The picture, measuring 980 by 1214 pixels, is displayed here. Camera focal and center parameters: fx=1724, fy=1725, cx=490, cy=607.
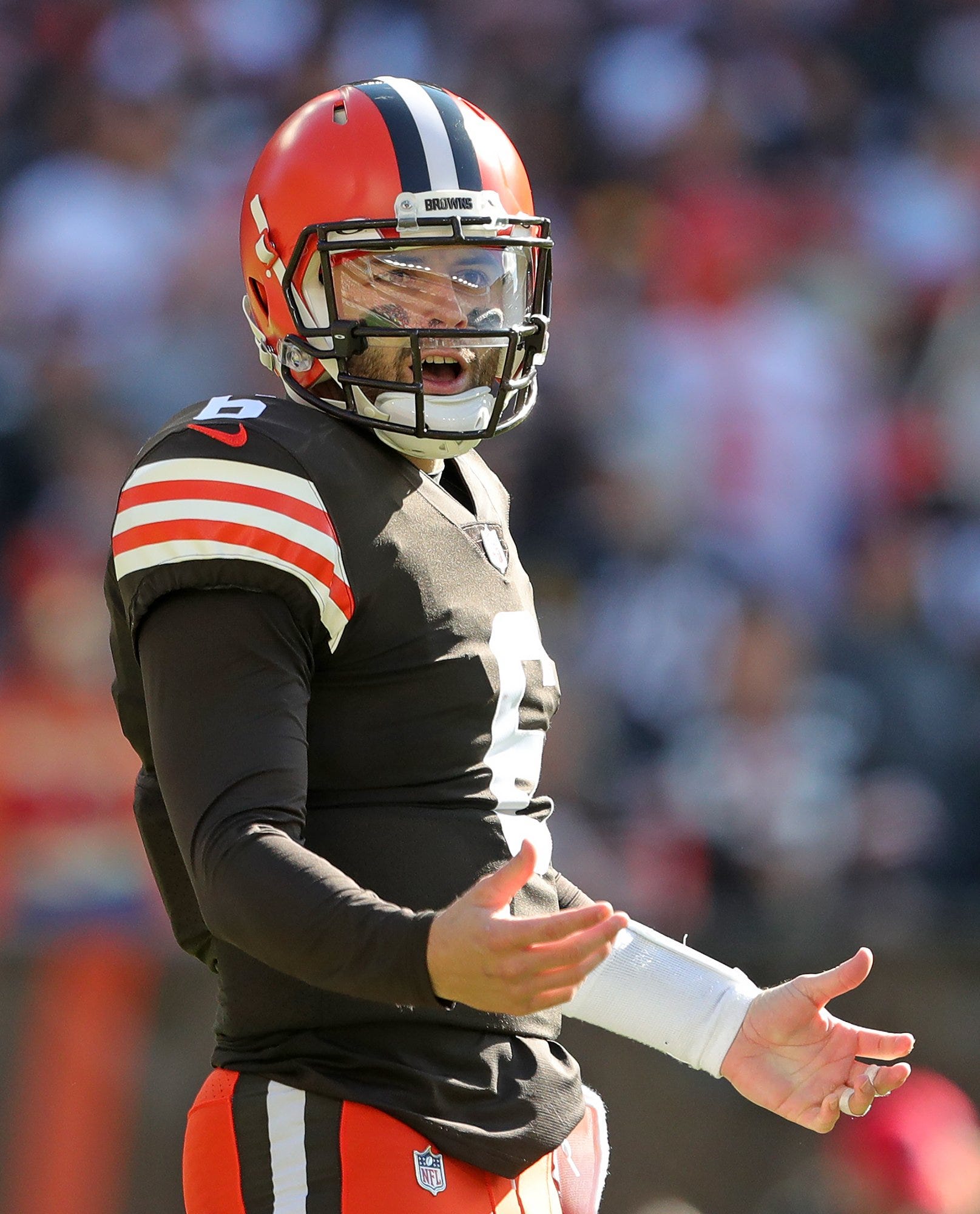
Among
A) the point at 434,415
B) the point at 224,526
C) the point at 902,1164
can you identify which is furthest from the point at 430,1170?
the point at 902,1164

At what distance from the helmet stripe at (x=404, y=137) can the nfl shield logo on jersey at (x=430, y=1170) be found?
3.27ft

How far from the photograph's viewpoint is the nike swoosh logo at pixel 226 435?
5.52 ft

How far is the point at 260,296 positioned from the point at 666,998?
93cm

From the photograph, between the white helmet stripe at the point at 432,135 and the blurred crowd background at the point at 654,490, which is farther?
the blurred crowd background at the point at 654,490

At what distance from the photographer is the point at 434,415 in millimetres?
1821

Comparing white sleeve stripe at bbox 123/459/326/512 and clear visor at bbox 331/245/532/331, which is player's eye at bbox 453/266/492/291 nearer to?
clear visor at bbox 331/245/532/331

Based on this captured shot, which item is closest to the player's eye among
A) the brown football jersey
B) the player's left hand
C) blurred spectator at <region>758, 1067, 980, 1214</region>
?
the brown football jersey

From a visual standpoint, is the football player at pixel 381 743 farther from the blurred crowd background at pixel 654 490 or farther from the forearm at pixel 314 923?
the blurred crowd background at pixel 654 490

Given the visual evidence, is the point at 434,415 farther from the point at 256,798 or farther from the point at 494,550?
the point at 256,798

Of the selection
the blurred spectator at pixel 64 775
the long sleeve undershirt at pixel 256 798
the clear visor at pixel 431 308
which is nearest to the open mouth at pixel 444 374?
the clear visor at pixel 431 308

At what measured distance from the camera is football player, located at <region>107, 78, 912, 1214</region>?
149cm

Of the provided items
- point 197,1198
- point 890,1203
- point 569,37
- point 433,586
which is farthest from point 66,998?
point 569,37

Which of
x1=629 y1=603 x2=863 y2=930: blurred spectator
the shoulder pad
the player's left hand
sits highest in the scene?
the shoulder pad

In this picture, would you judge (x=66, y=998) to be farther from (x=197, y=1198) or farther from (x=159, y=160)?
(x=159, y=160)
